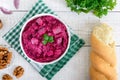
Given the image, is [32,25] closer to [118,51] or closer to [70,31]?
[70,31]

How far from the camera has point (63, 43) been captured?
1440 millimetres

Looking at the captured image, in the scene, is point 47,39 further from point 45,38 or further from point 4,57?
point 4,57

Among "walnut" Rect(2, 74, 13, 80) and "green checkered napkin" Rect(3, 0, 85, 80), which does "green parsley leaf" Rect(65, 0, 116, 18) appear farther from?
"walnut" Rect(2, 74, 13, 80)

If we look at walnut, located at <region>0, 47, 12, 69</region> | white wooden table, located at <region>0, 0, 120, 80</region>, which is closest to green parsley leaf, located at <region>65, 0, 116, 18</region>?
white wooden table, located at <region>0, 0, 120, 80</region>

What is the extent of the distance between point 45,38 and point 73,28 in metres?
0.12

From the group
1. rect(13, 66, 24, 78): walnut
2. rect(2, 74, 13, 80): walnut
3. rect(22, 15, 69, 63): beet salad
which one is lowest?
rect(2, 74, 13, 80): walnut

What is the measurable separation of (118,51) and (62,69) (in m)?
0.23

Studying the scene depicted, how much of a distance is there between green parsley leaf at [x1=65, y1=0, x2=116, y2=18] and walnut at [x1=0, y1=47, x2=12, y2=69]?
0.30 meters

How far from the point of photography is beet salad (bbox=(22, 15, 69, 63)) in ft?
4.73

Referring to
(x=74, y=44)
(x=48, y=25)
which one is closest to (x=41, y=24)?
(x=48, y=25)

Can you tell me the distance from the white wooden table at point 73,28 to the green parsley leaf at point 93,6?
0.04m

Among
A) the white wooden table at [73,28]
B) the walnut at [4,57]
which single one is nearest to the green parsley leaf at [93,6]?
the white wooden table at [73,28]

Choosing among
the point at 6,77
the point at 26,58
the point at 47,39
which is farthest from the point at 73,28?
the point at 6,77

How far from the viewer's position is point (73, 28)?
1.48 metres
